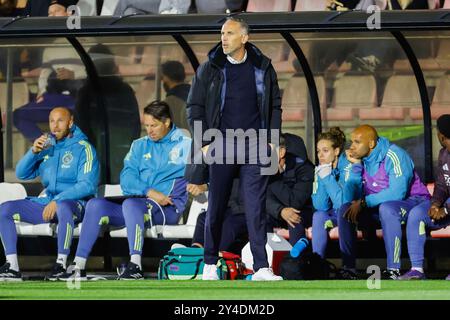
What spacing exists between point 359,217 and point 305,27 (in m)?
1.53

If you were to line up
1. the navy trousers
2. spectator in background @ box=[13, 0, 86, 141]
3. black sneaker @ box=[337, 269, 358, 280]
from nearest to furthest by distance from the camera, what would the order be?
the navy trousers, black sneaker @ box=[337, 269, 358, 280], spectator in background @ box=[13, 0, 86, 141]

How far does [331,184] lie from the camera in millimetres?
12586

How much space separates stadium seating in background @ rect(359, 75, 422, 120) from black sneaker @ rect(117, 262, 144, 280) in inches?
96.5

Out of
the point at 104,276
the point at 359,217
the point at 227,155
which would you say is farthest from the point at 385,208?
the point at 104,276

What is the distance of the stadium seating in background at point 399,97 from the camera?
13.3 m

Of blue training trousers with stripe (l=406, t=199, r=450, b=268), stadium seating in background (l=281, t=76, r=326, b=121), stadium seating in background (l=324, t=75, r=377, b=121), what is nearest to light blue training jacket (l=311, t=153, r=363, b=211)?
blue training trousers with stripe (l=406, t=199, r=450, b=268)

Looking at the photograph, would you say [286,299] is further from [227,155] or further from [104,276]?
[104,276]

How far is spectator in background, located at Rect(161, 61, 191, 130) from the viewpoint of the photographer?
13727mm

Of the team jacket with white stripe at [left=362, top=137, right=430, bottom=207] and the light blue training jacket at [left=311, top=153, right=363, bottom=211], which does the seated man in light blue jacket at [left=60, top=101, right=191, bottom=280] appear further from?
the team jacket with white stripe at [left=362, top=137, right=430, bottom=207]

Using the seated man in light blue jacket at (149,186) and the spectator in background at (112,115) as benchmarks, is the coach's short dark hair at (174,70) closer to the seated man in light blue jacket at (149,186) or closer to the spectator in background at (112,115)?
the spectator in background at (112,115)

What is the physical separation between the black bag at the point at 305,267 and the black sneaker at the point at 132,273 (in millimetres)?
1186

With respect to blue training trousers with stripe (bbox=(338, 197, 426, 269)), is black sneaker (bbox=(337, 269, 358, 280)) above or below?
below

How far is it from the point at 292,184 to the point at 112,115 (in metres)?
2.00

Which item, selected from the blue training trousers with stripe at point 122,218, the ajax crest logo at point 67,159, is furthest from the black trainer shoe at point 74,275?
the ajax crest logo at point 67,159
